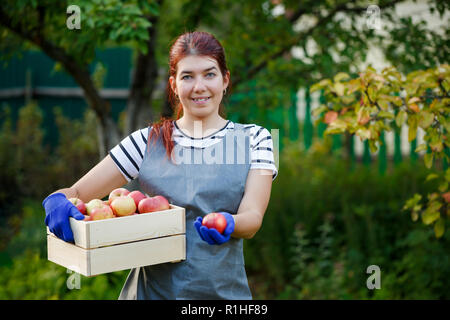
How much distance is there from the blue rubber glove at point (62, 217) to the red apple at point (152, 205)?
7.8 inches

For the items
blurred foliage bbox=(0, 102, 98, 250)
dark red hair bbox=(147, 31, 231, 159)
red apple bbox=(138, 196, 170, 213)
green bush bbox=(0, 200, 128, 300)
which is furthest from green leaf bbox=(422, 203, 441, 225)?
blurred foliage bbox=(0, 102, 98, 250)

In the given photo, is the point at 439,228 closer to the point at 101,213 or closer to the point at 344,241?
the point at 101,213

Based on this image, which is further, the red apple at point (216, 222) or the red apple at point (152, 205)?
the red apple at point (152, 205)

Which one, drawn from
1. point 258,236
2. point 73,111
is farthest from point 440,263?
point 73,111

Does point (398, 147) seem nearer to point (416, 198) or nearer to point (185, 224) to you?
point (416, 198)

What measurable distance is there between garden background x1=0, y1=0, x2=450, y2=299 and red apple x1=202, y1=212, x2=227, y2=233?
105 cm

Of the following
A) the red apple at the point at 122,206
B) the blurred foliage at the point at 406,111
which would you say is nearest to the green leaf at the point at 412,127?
the blurred foliage at the point at 406,111

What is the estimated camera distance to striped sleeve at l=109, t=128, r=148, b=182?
6.26 ft

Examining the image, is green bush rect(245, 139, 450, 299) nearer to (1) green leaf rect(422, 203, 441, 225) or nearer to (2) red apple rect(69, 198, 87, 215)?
(1) green leaf rect(422, 203, 441, 225)

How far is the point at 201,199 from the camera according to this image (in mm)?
1786

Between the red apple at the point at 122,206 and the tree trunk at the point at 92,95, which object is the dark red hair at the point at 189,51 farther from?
the tree trunk at the point at 92,95

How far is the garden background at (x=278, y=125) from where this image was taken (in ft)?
10.4

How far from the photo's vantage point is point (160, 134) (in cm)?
192
